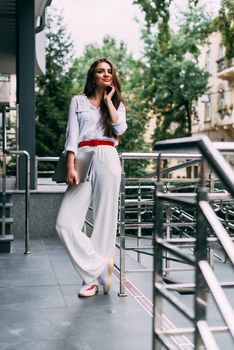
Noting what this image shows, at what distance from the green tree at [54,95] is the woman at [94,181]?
944 inches

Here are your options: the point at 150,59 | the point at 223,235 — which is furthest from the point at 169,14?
the point at 150,59

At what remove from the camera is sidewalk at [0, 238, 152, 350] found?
10.3ft

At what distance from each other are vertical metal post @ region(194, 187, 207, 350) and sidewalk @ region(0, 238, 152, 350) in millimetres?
1440

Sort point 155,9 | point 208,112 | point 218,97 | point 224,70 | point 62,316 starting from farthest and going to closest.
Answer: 1. point 208,112
2. point 218,97
3. point 224,70
4. point 155,9
5. point 62,316

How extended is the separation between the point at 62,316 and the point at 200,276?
7.01ft

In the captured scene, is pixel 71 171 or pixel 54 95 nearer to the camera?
pixel 71 171

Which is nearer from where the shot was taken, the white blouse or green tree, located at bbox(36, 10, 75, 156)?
the white blouse

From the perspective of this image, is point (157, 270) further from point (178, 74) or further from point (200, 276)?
point (178, 74)

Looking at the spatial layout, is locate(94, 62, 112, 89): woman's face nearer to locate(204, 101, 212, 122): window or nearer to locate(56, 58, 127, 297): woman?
locate(56, 58, 127, 297): woman

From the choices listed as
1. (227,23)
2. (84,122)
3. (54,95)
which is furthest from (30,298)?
(54,95)

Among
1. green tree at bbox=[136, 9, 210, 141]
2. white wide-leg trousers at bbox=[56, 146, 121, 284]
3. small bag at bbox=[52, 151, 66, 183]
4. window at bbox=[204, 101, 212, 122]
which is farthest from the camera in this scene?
window at bbox=[204, 101, 212, 122]

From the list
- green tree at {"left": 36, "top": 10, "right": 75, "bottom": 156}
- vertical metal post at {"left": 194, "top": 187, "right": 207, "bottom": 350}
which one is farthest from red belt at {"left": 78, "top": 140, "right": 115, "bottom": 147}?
green tree at {"left": 36, "top": 10, "right": 75, "bottom": 156}

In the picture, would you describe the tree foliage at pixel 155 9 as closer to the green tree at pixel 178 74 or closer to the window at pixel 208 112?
the green tree at pixel 178 74

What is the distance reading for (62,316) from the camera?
368 cm
